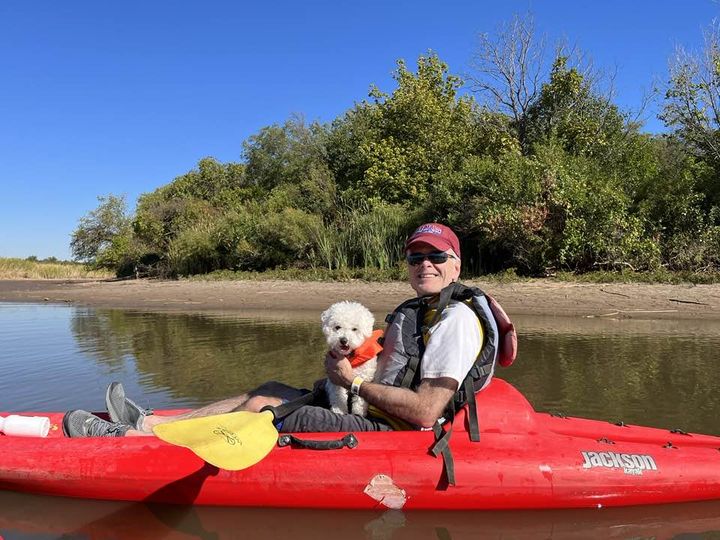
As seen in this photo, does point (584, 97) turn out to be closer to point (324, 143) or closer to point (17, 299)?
point (324, 143)

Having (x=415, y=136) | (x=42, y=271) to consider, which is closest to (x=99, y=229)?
(x=42, y=271)

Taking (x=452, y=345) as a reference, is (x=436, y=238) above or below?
above

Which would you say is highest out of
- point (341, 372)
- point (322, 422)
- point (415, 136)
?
point (415, 136)

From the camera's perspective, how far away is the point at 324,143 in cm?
2709

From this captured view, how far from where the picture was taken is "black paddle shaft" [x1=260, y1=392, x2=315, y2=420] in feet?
11.5

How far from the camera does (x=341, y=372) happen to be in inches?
131

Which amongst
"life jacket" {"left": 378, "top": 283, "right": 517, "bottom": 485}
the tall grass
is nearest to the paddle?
"life jacket" {"left": 378, "top": 283, "right": 517, "bottom": 485}

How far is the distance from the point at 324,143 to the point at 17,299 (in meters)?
14.5

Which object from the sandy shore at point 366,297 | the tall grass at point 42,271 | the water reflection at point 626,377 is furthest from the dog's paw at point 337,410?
the tall grass at point 42,271

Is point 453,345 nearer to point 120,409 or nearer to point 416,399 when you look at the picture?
point 416,399

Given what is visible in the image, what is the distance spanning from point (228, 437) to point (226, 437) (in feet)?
0.03

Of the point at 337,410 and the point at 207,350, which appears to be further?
the point at 207,350

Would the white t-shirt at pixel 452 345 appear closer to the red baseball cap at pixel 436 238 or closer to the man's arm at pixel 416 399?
the man's arm at pixel 416 399

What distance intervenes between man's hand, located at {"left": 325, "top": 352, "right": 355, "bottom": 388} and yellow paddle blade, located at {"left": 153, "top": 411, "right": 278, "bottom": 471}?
1.47ft
